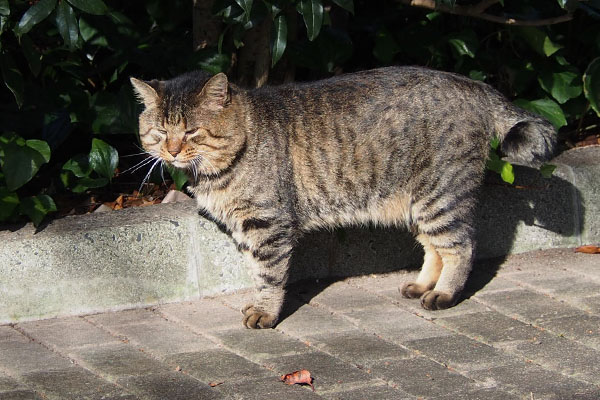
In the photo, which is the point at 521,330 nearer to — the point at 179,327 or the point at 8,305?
the point at 179,327

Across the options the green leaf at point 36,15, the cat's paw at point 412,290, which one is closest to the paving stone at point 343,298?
the cat's paw at point 412,290

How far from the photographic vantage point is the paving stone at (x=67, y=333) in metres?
3.97

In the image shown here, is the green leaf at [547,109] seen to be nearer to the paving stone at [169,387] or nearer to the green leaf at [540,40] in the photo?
the green leaf at [540,40]

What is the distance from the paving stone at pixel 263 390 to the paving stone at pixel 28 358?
30.1 inches

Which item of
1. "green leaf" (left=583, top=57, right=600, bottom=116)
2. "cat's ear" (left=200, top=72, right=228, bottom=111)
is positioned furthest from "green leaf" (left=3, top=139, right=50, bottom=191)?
"green leaf" (left=583, top=57, right=600, bottom=116)

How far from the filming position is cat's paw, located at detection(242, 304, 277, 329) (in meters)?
4.17

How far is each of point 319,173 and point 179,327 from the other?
1.09 metres

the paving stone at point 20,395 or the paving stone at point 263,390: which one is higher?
the paving stone at point 263,390

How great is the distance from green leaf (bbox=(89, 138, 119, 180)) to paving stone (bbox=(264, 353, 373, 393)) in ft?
5.33

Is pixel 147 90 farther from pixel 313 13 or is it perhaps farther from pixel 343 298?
pixel 343 298

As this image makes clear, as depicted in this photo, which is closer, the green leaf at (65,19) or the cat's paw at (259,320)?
the green leaf at (65,19)

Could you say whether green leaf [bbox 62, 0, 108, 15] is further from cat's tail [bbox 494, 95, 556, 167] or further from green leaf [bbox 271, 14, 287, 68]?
cat's tail [bbox 494, 95, 556, 167]

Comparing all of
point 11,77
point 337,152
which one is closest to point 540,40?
point 337,152

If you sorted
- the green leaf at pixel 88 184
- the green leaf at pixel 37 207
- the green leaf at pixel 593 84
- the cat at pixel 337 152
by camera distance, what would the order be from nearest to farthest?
1. the cat at pixel 337 152
2. the green leaf at pixel 37 207
3. the green leaf at pixel 88 184
4. the green leaf at pixel 593 84
